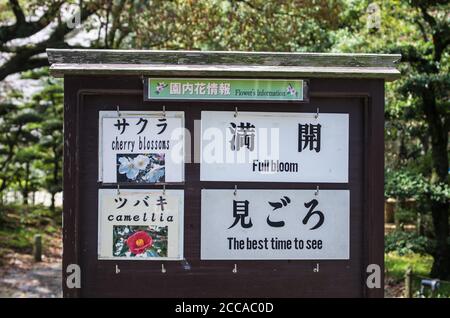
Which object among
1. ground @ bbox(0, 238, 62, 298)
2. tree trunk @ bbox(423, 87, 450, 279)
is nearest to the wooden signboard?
tree trunk @ bbox(423, 87, 450, 279)

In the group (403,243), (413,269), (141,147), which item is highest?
(141,147)

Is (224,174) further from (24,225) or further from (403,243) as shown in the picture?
(24,225)

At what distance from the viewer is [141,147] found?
10.9ft

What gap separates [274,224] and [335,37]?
7.31 meters

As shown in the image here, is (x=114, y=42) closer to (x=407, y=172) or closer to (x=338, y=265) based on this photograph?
A: (x=407, y=172)

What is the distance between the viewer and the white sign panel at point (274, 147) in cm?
334

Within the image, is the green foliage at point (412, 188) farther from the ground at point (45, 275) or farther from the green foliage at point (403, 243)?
the ground at point (45, 275)

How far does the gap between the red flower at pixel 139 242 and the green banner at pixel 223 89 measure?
75 cm

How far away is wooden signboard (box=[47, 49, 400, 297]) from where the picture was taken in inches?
128

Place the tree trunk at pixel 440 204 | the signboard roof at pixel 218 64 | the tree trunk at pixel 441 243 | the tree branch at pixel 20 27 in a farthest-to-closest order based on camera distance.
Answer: the tree branch at pixel 20 27, the tree trunk at pixel 441 243, the tree trunk at pixel 440 204, the signboard roof at pixel 218 64

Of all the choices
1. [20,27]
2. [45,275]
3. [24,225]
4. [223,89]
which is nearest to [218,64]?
[223,89]

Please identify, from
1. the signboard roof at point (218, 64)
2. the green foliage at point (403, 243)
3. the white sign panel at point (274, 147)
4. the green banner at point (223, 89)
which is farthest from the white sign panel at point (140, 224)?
the green foliage at point (403, 243)

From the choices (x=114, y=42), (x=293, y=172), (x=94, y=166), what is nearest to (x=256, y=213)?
(x=293, y=172)

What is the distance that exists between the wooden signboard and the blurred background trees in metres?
5.81
